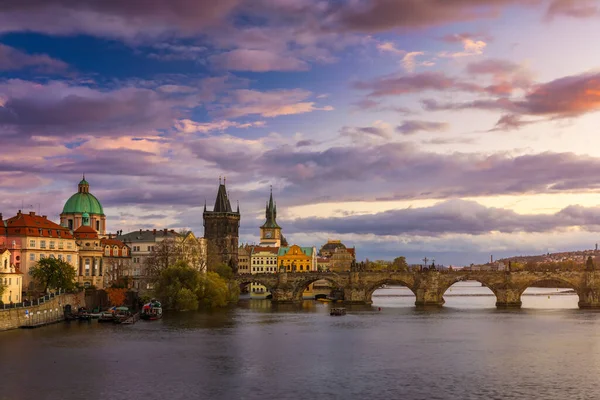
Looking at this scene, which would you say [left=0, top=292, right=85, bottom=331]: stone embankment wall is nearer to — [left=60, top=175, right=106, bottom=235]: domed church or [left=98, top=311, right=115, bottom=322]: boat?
[left=98, top=311, right=115, bottom=322]: boat

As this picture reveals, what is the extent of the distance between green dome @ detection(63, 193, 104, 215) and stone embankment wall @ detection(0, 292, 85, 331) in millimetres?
51724

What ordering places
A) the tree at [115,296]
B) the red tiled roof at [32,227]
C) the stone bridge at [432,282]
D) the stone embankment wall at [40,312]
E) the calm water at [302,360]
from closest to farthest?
the calm water at [302,360] → the stone embankment wall at [40,312] → the red tiled roof at [32,227] → the tree at [115,296] → the stone bridge at [432,282]

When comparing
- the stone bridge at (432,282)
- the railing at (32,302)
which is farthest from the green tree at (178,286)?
the stone bridge at (432,282)

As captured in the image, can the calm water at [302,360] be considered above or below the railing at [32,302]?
below

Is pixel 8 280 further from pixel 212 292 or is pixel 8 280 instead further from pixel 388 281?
pixel 388 281

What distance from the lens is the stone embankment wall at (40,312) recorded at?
282ft

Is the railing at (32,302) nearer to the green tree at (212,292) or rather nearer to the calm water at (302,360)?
the calm water at (302,360)

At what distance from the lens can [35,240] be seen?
4550 inches

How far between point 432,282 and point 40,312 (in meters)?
80.8

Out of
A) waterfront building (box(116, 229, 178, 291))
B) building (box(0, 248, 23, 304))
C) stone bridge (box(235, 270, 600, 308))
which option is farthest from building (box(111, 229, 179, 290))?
building (box(0, 248, 23, 304))

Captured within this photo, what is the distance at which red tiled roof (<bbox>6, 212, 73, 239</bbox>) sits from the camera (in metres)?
114

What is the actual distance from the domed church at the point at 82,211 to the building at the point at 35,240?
116ft

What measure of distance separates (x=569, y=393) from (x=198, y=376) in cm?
2990

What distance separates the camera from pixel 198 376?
212ft
